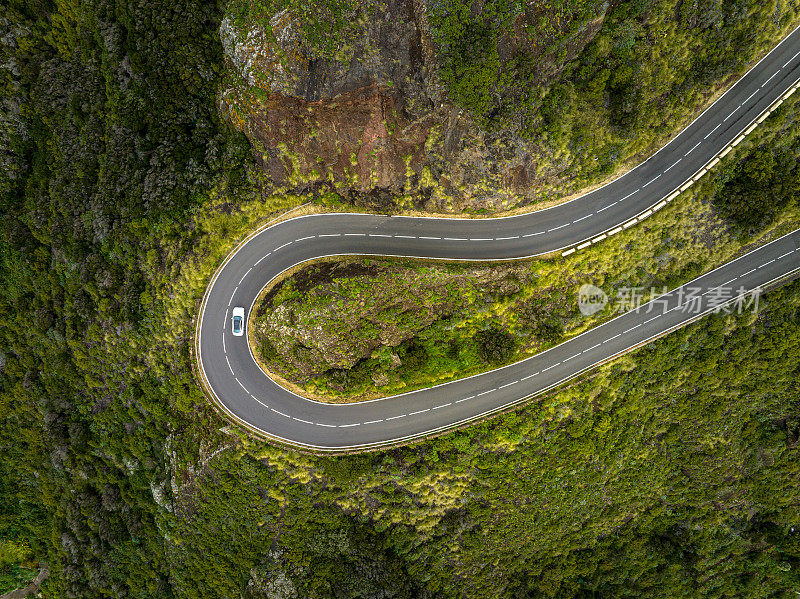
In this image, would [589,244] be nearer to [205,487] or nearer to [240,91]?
[240,91]

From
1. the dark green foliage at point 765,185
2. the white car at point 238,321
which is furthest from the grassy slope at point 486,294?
the white car at point 238,321

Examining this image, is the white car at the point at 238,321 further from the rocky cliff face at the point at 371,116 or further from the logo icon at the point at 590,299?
the logo icon at the point at 590,299

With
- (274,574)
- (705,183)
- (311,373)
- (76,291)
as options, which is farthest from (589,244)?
(76,291)

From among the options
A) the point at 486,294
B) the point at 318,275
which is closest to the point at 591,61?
the point at 486,294

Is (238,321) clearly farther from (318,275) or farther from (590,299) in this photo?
(590,299)

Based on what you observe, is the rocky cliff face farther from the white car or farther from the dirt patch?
the white car
